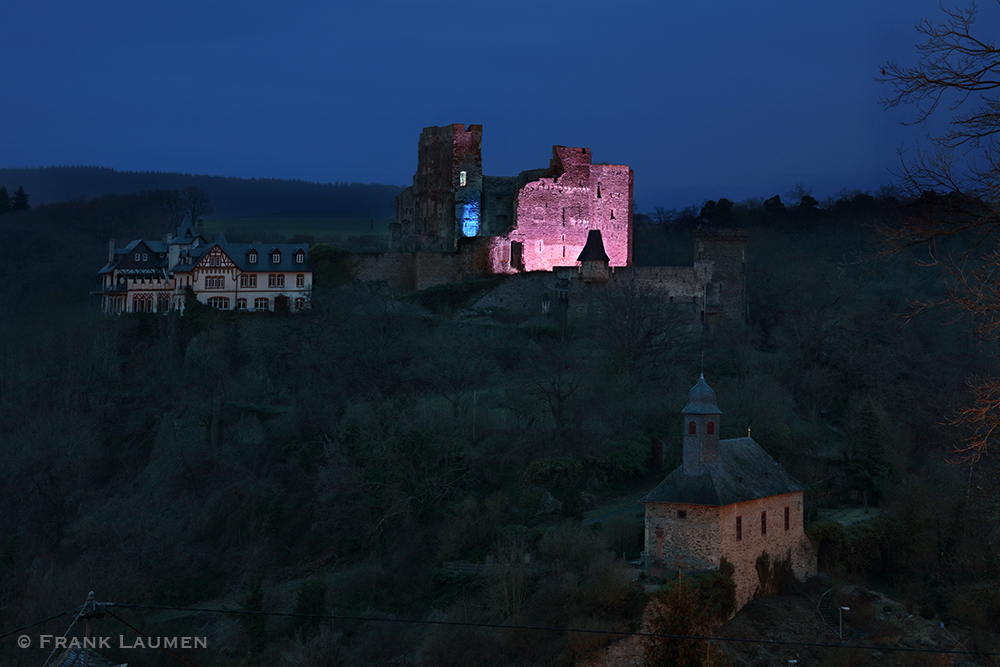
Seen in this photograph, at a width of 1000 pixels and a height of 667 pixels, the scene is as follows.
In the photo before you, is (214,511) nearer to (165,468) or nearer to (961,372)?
(165,468)

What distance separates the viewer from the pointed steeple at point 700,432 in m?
29.5

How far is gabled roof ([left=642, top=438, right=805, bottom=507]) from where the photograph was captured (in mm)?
28594

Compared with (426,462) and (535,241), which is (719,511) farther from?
(535,241)

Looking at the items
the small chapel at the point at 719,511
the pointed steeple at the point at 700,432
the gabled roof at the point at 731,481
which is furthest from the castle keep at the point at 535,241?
the small chapel at the point at 719,511

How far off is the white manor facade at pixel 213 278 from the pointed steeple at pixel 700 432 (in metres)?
25.5

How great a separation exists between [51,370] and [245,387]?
987 cm

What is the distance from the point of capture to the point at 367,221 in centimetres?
9769

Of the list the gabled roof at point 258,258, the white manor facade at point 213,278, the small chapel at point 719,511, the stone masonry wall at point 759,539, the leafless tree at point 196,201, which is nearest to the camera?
the small chapel at point 719,511

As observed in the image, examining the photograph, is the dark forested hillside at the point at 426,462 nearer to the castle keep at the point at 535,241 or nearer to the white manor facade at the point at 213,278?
the white manor facade at the point at 213,278

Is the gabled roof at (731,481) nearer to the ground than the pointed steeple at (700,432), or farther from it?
nearer to the ground

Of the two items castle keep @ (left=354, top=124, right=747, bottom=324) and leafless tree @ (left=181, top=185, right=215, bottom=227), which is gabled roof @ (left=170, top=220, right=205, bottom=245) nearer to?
castle keep @ (left=354, top=124, right=747, bottom=324)

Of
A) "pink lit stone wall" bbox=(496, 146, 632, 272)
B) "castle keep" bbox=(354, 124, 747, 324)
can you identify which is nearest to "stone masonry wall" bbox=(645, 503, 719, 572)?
"castle keep" bbox=(354, 124, 747, 324)

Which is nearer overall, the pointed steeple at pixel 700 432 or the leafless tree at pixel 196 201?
the pointed steeple at pixel 700 432

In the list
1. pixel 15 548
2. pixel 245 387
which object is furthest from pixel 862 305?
pixel 15 548
